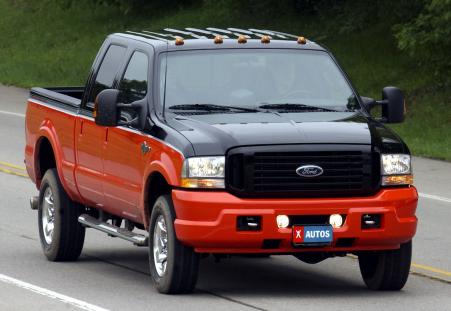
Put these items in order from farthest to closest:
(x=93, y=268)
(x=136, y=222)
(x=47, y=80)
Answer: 1. (x=47, y=80)
2. (x=93, y=268)
3. (x=136, y=222)

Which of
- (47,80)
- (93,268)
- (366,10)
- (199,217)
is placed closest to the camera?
(199,217)

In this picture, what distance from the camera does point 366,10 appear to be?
110 feet

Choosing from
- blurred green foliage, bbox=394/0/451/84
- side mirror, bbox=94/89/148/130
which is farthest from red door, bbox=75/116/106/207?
blurred green foliage, bbox=394/0/451/84

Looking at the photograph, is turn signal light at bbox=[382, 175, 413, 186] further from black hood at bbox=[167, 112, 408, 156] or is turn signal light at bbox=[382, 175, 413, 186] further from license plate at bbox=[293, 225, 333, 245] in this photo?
license plate at bbox=[293, 225, 333, 245]

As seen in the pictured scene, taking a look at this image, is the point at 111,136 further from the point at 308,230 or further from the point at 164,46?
the point at 308,230

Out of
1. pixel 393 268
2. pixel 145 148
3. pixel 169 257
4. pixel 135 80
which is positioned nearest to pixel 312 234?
pixel 393 268

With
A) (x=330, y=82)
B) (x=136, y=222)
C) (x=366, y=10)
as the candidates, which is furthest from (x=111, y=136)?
(x=366, y=10)

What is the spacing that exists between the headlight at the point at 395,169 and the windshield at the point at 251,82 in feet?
3.23

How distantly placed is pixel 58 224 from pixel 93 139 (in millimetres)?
1002

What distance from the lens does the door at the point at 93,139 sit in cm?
1248

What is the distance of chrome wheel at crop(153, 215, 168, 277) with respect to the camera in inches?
439

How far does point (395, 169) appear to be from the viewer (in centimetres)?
1109

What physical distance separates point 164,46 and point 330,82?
1352 millimetres

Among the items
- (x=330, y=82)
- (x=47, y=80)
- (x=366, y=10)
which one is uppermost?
(x=330, y=82)
